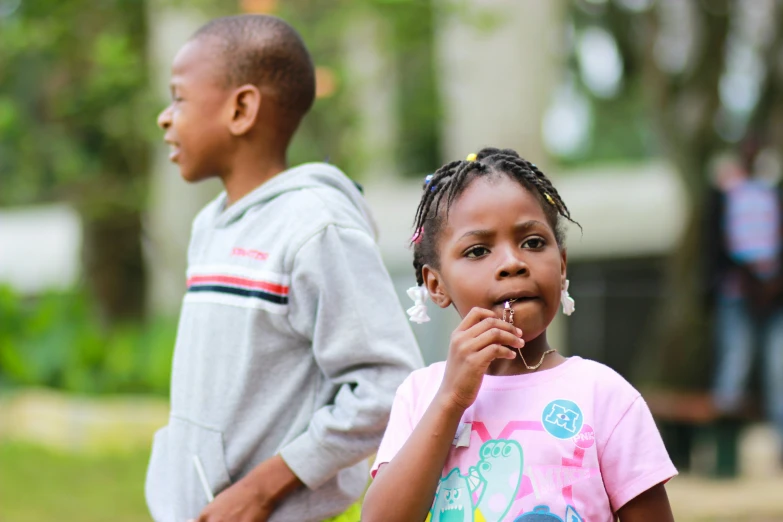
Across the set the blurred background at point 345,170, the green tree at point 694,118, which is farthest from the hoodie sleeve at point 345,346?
the green tree at point 694,118

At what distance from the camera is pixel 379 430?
103 inches

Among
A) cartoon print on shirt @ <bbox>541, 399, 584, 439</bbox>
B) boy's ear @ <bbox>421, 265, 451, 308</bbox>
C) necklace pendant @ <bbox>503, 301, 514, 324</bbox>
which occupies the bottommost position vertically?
cartoon print on shirt @ <bbox>541, 399, 584, 439</bbox>

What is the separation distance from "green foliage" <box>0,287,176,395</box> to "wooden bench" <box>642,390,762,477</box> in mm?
3818

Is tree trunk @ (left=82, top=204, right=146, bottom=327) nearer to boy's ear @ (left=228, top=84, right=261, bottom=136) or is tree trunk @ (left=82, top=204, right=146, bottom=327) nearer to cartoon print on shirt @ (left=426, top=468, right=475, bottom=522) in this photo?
boy's ear @ (left=228, top=84, right=261, bottom=136)

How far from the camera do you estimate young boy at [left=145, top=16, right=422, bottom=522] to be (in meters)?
2.59

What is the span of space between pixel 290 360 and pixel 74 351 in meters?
7.65

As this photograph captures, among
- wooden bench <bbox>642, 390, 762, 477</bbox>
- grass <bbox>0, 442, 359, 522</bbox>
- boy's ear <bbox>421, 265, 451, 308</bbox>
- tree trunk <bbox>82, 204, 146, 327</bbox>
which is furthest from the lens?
tree trunk <bbox>82, 204, 146, 327</bbox>

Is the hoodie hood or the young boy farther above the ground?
the hoodie hood

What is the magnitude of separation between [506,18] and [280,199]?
5271 mm

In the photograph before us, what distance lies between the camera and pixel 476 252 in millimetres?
2180

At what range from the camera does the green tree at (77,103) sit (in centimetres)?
855

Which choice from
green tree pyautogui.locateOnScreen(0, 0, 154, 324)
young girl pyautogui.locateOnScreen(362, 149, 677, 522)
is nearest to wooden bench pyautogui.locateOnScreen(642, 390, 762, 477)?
green tree pyautogui.locateOnScreen(0, 0, 154, 324)

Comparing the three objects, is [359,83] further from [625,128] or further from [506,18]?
[625,128]

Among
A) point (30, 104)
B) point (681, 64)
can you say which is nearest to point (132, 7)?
point (30, 104)
